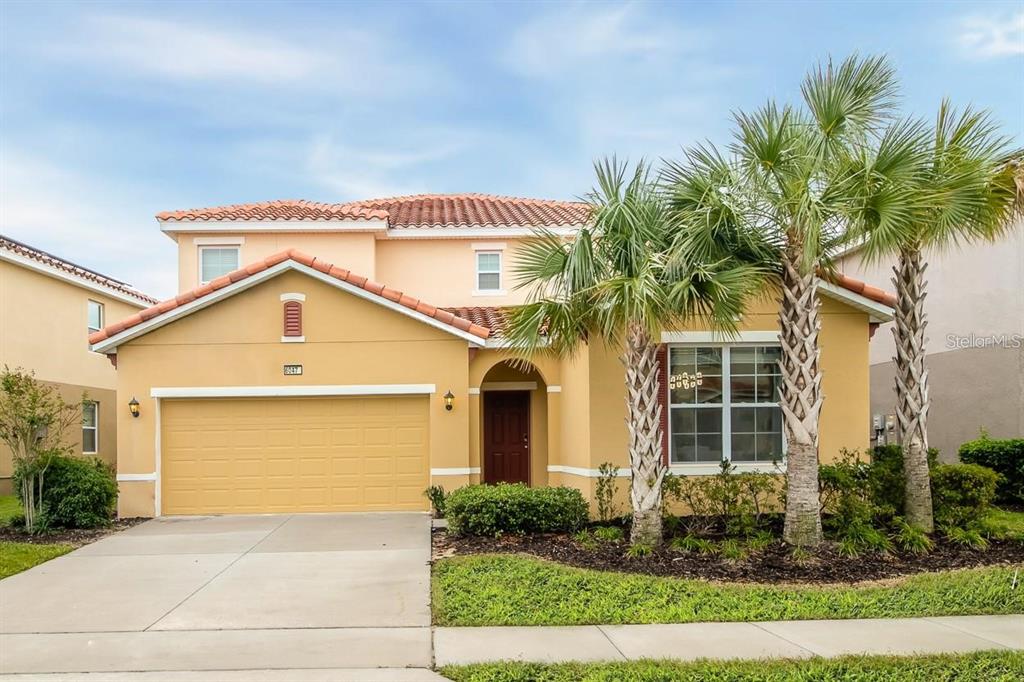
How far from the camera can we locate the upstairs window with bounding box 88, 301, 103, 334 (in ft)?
78.5

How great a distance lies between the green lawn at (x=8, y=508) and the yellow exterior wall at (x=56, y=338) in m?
1.29

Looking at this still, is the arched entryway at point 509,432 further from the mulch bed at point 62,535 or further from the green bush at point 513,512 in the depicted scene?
the mulch bed at point 62,535

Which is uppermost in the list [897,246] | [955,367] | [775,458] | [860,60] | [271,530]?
[860,60]

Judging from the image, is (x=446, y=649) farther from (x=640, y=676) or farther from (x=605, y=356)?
(x=605, y=356)

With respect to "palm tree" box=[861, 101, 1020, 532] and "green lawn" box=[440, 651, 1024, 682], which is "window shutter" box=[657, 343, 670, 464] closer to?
"palm tree" box=[861, 101, 1020, 532]

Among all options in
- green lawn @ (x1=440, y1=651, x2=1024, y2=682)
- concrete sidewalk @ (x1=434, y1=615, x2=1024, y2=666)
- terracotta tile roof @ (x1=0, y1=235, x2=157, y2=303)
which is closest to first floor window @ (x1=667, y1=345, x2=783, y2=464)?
concrete sidewalk @ (x1=434, y1=615, x2=1024, y2=666)

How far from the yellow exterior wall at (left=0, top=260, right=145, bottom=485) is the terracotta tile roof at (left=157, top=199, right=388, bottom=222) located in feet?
15.9

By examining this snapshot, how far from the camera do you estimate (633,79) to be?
15.5 metres

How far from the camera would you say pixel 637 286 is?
977 cm

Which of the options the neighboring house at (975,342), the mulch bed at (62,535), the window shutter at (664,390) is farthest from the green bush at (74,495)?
the neighboring house at (975,342)

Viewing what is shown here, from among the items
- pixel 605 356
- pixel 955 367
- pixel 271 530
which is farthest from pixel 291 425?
pixel 955 367

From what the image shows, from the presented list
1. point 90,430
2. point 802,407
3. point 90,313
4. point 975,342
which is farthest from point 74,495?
point 975,342

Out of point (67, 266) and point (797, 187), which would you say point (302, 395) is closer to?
point (797, 187)

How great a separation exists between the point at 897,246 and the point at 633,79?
22.7 ft
